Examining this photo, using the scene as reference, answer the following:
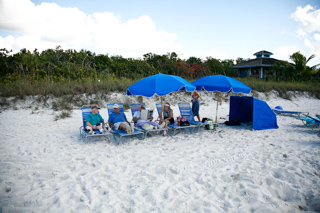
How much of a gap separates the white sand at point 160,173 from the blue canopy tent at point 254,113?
2.62 feet

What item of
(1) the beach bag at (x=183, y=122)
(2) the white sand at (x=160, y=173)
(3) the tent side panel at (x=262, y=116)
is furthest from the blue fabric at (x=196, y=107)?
(3) the tent side panel at (x=262, y=116)

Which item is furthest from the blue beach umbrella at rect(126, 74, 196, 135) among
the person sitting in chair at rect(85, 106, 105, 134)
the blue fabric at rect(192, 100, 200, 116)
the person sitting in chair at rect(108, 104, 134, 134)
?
the blue fabric at rect(192, 100, 200, 116)

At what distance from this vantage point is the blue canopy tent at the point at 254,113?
21.8 feet

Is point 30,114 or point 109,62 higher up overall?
point 109,62

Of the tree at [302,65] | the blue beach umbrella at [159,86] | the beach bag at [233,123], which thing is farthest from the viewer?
the tree at [302,65]

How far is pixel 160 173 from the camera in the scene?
3529mm

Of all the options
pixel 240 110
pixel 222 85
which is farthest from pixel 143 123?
pixel 240 110

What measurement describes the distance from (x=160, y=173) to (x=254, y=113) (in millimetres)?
4504

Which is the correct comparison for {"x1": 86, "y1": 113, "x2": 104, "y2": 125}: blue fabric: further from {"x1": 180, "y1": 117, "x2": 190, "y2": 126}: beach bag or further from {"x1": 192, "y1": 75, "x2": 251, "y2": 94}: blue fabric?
{"x1": 192, "y1": 75, "x2": 251, "y2": 94}: blue fabric

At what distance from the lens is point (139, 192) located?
2.94 meters

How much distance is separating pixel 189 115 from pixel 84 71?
8.67 m

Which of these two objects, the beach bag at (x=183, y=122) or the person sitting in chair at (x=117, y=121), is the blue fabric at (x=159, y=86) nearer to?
the person sitting in chair at (x=117, y=121)

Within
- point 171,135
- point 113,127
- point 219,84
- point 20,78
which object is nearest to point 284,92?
point 219,84

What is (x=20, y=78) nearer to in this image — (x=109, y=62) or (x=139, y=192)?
(x=109, y=62)
